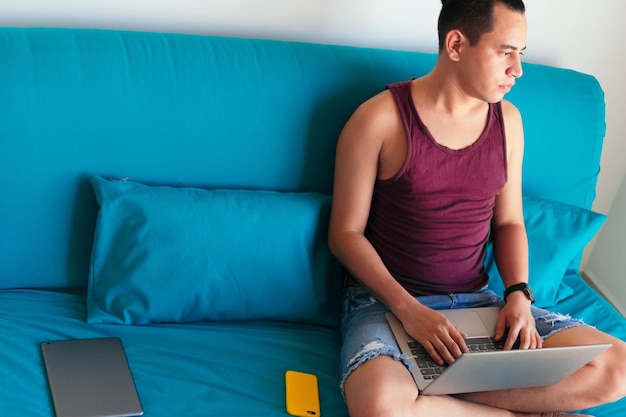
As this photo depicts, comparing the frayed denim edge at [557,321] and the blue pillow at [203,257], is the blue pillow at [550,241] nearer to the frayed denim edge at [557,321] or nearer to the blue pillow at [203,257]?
the frayed denim edge at [557,321]

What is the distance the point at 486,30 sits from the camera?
5.89 ft

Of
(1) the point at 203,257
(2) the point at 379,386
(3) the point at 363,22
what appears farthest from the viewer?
(3) the point at 363,22

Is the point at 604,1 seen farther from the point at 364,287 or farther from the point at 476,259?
the point at 364,287

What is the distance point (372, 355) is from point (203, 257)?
1.43 feet

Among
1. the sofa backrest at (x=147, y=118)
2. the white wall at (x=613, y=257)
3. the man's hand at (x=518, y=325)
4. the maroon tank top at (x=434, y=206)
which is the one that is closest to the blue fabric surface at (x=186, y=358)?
the sofa backrest at (x=147, y=118)

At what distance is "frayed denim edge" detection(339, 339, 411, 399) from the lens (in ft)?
5.54

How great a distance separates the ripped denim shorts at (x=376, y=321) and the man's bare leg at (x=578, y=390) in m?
0.08

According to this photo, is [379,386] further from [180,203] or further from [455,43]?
[455,43]

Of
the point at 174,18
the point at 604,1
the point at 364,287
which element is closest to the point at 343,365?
the point at 364,287

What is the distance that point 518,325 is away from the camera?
1.78 m

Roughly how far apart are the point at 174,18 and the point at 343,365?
38.0 inches

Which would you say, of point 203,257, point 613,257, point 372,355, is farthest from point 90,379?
point 613,257

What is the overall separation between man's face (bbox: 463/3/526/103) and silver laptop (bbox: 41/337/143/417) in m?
0.97

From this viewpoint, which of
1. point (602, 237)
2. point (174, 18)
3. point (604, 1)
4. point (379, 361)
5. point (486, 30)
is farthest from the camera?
point (602, 237)
